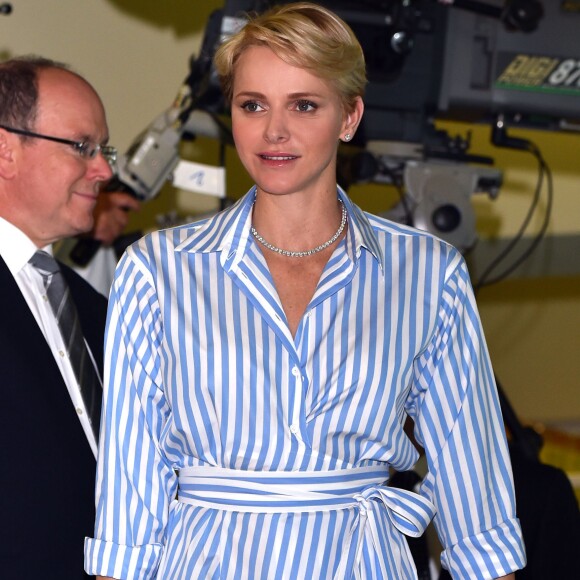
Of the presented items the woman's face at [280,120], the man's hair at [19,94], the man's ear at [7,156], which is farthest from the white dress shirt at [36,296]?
the woman's face at [280,120]

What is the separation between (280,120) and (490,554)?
624 mm

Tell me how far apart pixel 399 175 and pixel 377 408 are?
1.30 m

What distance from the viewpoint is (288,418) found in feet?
4.76

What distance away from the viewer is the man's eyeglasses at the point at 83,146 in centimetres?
222

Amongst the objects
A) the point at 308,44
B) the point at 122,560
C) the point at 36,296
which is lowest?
the point at 122,560

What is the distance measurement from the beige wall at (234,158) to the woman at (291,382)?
2.56 metres

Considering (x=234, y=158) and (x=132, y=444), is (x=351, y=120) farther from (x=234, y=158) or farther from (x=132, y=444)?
(x=234, y=158)

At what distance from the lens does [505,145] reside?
2.80 metres

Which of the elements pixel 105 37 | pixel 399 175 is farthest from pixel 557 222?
pixel 399 175

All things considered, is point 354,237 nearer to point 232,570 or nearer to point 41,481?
point 232,570

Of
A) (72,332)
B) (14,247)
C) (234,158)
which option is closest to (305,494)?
(72,332)

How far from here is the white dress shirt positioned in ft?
6.54

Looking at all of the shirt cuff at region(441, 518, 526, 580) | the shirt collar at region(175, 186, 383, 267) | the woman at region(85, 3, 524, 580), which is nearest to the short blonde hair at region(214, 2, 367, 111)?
the woman at region(85, 3, 524, 580)

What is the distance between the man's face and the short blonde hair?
73 centimetres
